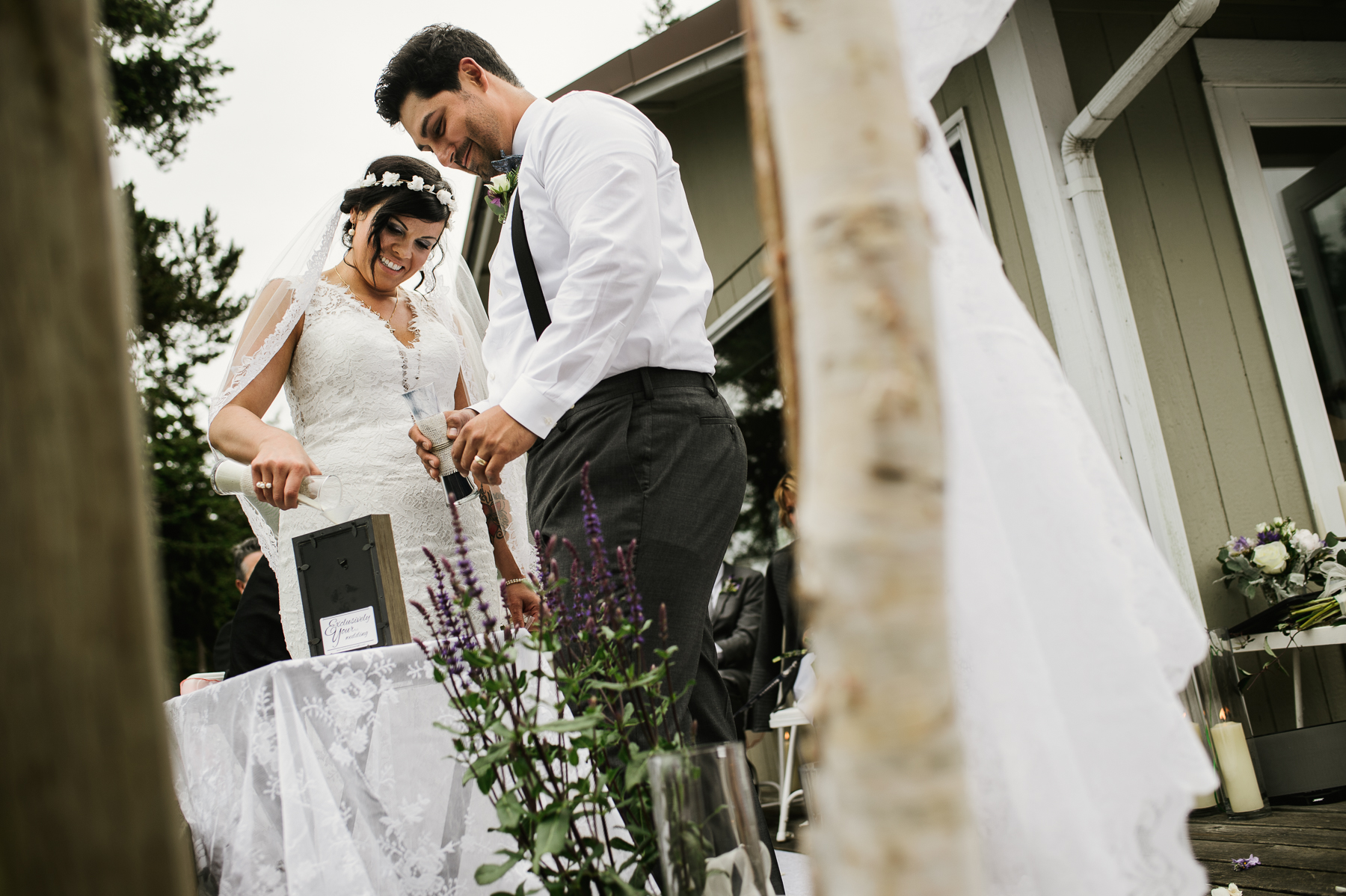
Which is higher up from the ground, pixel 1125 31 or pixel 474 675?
pixel 1125 31

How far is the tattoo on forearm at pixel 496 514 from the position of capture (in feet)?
7.39

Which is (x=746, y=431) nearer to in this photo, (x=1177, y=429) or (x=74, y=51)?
(x=1177, y=429)

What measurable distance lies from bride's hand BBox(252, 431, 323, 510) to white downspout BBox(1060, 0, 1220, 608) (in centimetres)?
288

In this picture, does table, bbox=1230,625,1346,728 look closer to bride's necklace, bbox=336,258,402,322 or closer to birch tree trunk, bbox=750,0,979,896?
bride's necklace, bbox=336,258,402,322

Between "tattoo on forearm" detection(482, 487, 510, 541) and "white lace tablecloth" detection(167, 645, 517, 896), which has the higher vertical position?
"tattoo on forearm" detection(482, 487, 510, 541)

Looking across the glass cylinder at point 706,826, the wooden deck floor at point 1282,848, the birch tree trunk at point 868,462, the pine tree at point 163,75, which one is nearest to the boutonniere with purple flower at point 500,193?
the glass cylinder at point 706,826

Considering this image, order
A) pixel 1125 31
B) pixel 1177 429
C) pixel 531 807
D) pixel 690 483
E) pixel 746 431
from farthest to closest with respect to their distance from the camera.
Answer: pixel 746 431 < pixel 1125 31 < pixel 1177 429 < pixel 690 483 < pixel 531 807

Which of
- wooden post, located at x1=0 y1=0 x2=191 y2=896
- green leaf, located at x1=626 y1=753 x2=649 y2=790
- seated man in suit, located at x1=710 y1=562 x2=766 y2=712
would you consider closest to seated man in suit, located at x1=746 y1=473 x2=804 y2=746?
seated man in suit, located at x1=710 y1=562 x2=766 y2=712

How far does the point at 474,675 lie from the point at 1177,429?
3203 mm

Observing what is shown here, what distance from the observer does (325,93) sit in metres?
12.3

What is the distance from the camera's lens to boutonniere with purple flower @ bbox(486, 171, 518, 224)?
2.14 metres

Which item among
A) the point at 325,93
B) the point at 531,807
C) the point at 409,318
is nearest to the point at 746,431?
the point at 409,318

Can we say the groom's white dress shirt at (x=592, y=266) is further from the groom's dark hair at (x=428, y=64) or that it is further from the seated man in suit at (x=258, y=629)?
the seated man in suit at (x=258, y=629)

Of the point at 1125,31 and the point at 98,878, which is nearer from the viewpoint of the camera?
the point at 98,878
